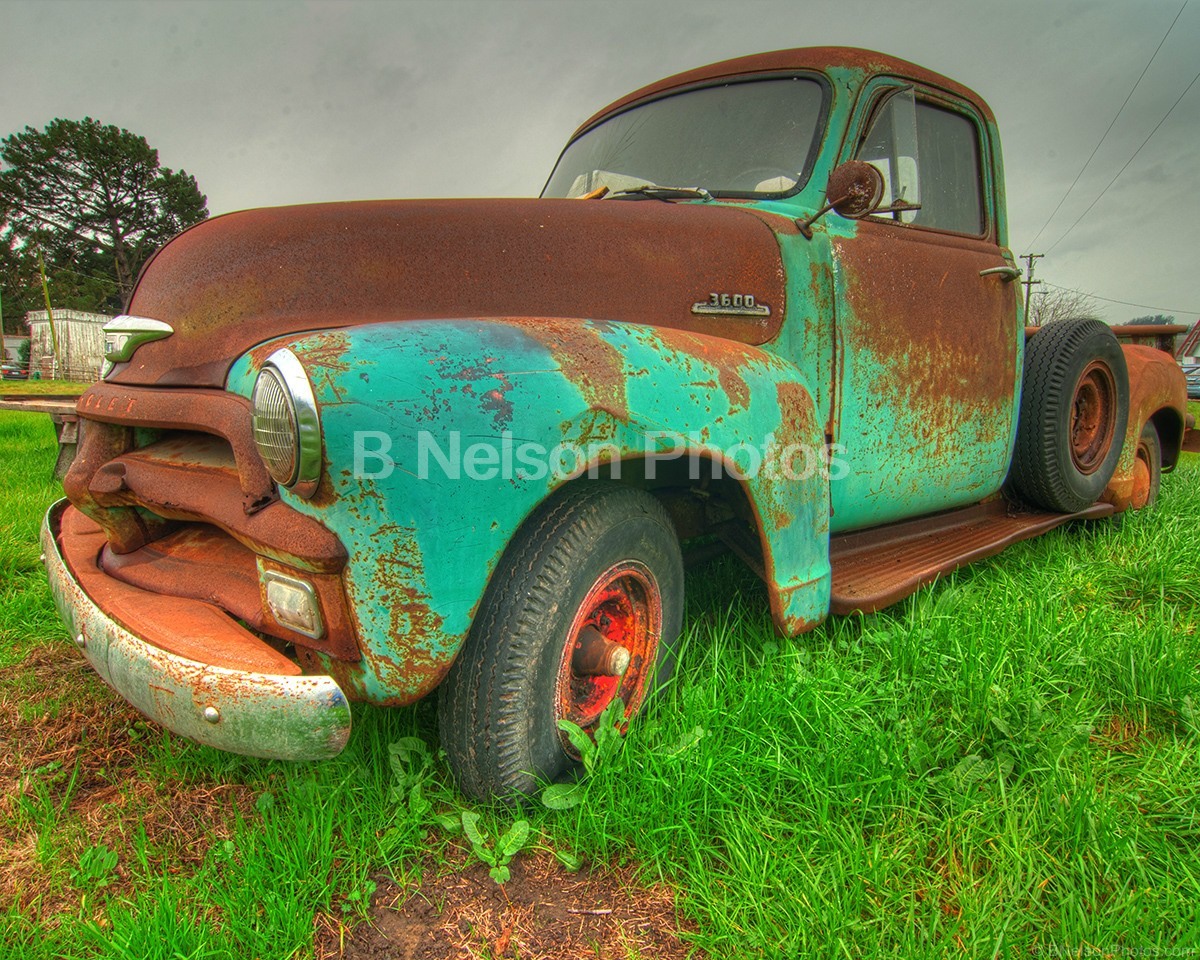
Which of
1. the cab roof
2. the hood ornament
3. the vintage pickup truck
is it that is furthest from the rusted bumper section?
the cab roof

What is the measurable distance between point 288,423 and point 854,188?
1515mm

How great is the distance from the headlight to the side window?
1727mm

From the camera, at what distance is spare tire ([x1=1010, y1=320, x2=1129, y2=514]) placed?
2988 millimetres

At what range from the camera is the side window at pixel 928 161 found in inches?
93.5

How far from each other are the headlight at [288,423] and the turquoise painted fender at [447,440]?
0.02 meters

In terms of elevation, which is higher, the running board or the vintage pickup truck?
the vintage pickup truck

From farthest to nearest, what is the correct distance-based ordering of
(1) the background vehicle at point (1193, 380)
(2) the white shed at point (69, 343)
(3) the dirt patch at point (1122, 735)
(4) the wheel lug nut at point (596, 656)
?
(2) the white shed at point (69, 343) < (1) the background vehicle at point (1193, 380) < (3) the dirt patch at point (1122, 735) < (4) the wheel lug nut at point (596, 656)

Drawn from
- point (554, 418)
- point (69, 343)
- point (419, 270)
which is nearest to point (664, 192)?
point (419, 270)

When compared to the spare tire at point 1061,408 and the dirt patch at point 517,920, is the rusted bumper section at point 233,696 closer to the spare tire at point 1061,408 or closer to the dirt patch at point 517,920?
the dirt patch at point 517,920

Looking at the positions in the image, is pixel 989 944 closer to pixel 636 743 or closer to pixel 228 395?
pixel 636 743

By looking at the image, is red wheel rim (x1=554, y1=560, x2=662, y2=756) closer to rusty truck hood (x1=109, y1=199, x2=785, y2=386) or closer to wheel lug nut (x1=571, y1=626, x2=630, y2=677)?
wheel lug nut (x1=571, y1=626, x2=630, y2=677)

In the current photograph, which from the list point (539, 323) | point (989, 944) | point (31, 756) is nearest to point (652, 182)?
point (539, 323)

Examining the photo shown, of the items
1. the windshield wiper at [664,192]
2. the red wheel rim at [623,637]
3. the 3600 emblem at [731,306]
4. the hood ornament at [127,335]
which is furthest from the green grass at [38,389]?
the red wheel rim at [623,637]

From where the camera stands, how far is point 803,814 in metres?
1.58
